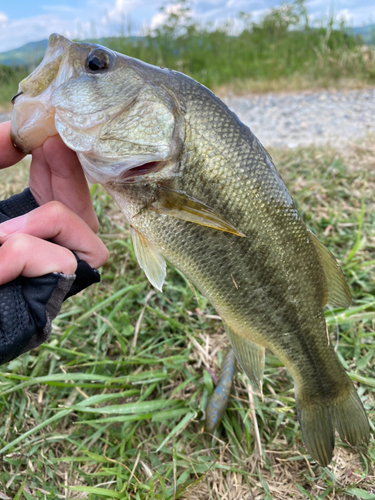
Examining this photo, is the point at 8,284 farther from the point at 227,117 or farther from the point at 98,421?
the point at 227,117

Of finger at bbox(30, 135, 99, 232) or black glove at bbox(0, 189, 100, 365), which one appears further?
finger at bbox(30, 135, 99, 232)

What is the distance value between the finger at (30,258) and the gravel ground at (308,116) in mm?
3874

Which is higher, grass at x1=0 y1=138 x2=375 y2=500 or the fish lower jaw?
the fish lower jaw

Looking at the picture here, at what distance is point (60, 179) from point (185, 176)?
0.59 metres

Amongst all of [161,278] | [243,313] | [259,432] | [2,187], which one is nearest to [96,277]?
[161,278]

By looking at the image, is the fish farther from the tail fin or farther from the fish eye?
the tail fin

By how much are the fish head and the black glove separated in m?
0.45

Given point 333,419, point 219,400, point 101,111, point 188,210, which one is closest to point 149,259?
point 188,210

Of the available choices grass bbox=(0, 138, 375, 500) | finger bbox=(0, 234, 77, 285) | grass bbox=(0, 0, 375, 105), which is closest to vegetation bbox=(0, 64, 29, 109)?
grass bbox=(0, 0, 375, 105)

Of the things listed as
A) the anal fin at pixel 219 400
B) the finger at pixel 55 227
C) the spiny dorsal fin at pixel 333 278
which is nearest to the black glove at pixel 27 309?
the finger at pixel 55 227

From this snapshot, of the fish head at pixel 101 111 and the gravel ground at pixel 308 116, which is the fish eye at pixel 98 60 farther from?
the gravel ground at pixel 308 116

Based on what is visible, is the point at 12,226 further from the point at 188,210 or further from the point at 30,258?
the point at 188,210

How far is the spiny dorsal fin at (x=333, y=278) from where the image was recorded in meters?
1.58

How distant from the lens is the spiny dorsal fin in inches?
62.2
